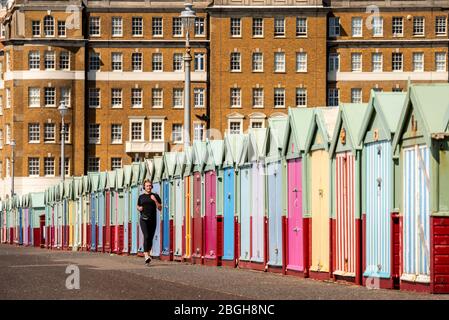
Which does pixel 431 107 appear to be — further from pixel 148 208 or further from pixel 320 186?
pixel 148 208

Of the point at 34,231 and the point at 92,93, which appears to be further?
the point at 92,93

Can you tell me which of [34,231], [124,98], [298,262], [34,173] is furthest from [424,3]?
[298,262]

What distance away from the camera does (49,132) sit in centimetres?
15888

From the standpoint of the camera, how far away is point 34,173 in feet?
514

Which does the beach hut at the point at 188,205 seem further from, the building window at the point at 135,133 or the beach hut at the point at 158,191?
the building window at the point at 135,133

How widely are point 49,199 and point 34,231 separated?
12857 millimetres

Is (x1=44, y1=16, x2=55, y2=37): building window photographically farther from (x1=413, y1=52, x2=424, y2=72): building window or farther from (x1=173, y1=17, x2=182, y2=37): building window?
(x1=413, y1=52, x2=424, y2=72): building window

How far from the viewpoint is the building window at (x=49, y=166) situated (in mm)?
156375

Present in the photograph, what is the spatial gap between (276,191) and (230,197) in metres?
5.23

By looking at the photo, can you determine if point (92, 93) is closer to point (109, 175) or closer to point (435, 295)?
point (109, 175)

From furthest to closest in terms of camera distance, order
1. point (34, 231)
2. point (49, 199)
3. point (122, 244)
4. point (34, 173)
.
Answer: point (34, 173) → point (34, 231) → point (49, 199) → point (122, 244)

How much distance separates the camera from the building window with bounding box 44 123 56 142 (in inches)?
6235

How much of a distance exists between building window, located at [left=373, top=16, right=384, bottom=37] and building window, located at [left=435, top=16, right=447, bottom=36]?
5.22 m

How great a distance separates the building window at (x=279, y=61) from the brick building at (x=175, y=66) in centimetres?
10
